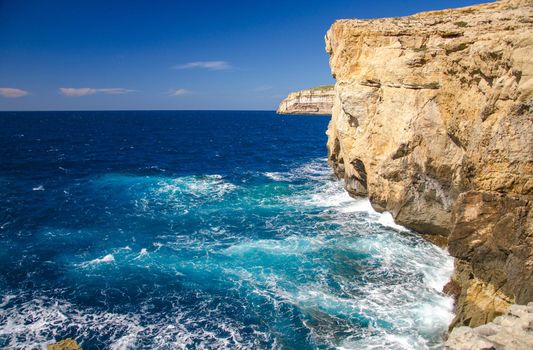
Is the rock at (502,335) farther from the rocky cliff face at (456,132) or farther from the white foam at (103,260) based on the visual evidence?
the white foam at (103,260)

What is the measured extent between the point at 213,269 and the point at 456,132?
1861 cm

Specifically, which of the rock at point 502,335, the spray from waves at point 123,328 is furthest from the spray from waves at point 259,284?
the rock at point 502,335

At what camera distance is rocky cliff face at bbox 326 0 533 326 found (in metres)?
16.3

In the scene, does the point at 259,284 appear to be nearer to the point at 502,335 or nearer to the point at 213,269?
the point at 213,269

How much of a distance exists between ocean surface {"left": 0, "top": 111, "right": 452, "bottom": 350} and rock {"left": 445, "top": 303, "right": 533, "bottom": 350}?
4.43 metres

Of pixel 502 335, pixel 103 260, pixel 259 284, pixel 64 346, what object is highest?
pixel 502 335

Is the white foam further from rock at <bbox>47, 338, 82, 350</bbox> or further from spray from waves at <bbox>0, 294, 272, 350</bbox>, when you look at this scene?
rock at <bbox>47, 338, 82, 350</bbox>

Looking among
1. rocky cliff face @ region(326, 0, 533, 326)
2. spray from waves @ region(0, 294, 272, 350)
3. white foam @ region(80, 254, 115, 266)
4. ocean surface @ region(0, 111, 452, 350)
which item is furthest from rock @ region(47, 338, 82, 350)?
rocky cliff face @ region(326, 0, 533, 326)

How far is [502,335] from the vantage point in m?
11.9

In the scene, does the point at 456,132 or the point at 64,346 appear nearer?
the point at 64,346

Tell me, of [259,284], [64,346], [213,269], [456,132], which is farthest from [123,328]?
[456,132]

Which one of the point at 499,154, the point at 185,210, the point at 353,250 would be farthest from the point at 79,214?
the point at 499,154

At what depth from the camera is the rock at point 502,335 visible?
11.1m

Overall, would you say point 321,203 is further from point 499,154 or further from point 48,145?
point 48,145
